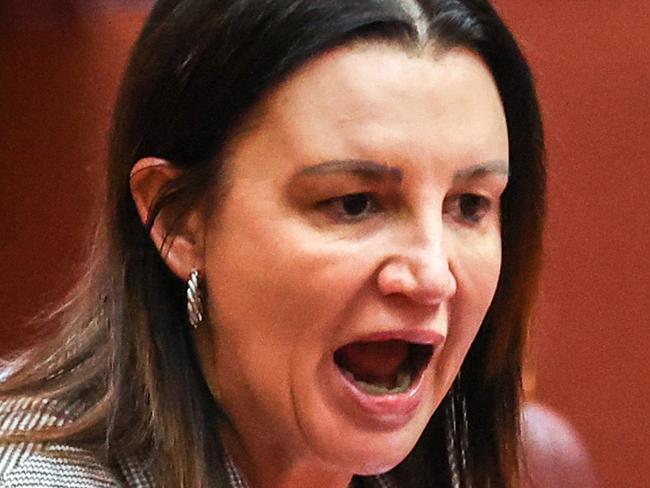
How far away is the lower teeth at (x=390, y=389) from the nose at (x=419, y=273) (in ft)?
0.31

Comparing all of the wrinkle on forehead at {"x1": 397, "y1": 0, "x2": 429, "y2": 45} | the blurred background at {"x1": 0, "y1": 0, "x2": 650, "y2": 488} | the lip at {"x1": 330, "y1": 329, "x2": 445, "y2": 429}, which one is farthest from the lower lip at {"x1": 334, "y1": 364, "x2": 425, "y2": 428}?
the blurred background at {"x1": 0, "y1": 0, "x2": 650, "y2": 488}

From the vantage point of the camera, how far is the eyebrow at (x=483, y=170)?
93cm

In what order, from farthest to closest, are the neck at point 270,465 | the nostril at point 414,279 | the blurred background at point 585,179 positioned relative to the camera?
the blurred background at point 585,179 < the neck at point 270,465 < the nostril at point 414,279

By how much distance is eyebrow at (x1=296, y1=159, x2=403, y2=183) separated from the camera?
2.94 feet

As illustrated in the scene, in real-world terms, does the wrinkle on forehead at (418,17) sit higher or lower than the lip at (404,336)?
higher

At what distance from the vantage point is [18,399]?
40.5 inches

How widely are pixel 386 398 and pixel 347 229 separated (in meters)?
0.14

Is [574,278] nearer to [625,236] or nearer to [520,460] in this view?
[625,236]

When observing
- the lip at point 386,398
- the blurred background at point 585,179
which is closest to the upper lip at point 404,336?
the lip at point 386,398

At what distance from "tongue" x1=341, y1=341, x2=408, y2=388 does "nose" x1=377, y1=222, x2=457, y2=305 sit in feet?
0.31

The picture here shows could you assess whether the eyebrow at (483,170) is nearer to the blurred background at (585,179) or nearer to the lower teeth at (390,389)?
the lower teeth at (390,389)

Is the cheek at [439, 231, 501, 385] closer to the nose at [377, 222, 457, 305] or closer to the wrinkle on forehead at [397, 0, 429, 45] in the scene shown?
the nose at [377, 222, 457, 305]

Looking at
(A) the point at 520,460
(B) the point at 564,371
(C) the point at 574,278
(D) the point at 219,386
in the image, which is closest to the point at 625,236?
(C) the point at 574,278

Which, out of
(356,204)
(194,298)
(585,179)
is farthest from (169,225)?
(585,179)
